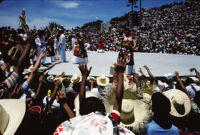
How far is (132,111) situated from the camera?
1.68m

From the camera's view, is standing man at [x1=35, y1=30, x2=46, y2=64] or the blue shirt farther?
standing man at [x1=35, y1=30, x2=46, y2=64]

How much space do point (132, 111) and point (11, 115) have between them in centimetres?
123

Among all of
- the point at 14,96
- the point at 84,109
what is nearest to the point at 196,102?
the point at 84,109

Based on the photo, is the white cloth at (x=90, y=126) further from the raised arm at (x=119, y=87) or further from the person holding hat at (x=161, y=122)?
the person holding hat at (x=161, y=122)

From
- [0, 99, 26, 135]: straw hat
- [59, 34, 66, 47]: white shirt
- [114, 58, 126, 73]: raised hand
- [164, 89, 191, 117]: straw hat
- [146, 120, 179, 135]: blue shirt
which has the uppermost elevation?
[59, 34, 66, 47]: white shirt

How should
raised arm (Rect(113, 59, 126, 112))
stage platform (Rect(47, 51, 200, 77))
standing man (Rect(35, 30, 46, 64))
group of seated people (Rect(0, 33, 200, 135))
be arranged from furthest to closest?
standing man (Rect(35, 30, 46, 64))
stage platform (Rect(47, 51, 200, 77))
raised arm (Rect(113, 59, 126, 112))
group of seated people (Rect(0, 33, 200, 135))

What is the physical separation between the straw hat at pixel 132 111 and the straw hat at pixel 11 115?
3.10 feet

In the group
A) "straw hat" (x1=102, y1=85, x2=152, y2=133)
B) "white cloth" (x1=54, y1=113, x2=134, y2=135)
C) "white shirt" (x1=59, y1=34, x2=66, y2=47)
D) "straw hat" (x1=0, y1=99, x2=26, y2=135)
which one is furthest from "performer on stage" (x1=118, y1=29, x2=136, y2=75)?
"white cloth" (x1=54, y1=113, x2=134, y2=135)

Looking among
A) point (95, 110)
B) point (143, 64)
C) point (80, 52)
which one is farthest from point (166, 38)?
point (95, 110)

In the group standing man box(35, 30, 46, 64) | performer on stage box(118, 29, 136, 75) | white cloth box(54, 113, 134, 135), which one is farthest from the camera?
standing man box(35, 30, 46, 64)

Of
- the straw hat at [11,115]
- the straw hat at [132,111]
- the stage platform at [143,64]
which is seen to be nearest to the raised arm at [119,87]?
the straw hat at [132,111]

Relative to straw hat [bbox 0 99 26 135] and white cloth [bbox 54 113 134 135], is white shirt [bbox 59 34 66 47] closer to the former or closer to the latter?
straw hat [bbox 0 99 26 135]

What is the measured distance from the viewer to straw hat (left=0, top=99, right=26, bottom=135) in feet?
3.30

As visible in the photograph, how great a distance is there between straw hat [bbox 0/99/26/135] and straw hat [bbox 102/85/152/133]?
3.10 feet
